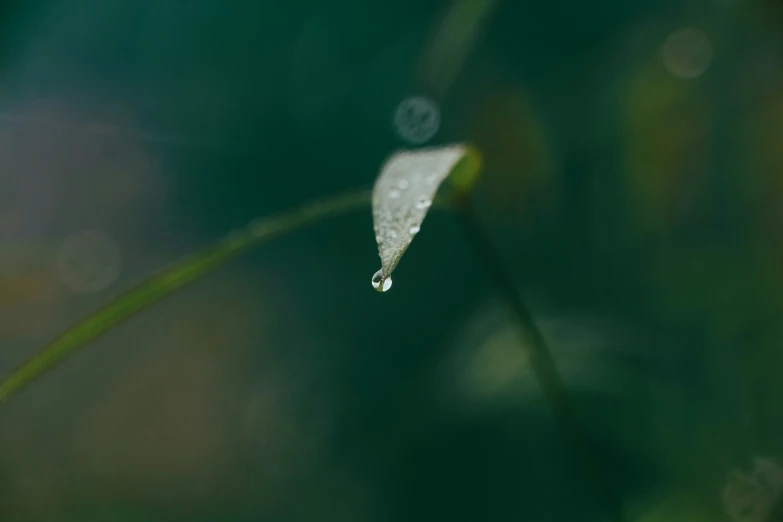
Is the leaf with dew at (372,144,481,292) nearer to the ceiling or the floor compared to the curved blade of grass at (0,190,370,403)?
nearer to the floor

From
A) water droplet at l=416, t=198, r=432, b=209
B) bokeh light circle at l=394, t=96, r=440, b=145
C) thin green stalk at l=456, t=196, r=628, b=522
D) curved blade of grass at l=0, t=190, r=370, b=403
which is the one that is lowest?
thin green stalk at l=456, t=196, r=628, b=522

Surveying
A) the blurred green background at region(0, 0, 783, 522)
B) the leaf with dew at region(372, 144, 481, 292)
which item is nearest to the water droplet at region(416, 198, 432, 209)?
the leaf with dew at region(372, 144, 481, 292)

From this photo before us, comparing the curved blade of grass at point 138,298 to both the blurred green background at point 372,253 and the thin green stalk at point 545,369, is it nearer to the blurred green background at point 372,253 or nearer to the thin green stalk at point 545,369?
the thin green stalk at point 545,369

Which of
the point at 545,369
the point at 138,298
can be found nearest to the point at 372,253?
the point at 545,369

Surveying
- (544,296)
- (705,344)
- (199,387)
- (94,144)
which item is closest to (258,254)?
(199,387)

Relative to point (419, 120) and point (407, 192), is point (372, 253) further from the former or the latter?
point (407, 192)

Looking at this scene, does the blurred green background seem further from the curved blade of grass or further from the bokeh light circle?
the curved blade of grass
